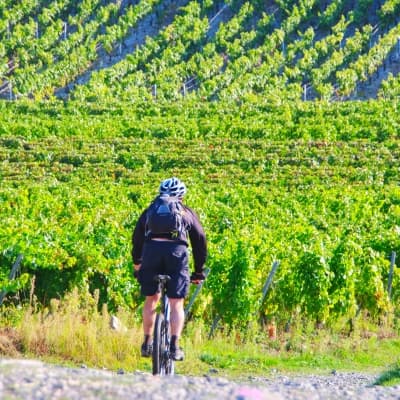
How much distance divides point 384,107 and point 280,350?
35032 millimetres

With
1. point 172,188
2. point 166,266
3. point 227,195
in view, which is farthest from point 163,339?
point 227,195

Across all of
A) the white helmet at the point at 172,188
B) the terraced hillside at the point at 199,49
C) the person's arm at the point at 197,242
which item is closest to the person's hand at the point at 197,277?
the person's arm at the point at 197,242

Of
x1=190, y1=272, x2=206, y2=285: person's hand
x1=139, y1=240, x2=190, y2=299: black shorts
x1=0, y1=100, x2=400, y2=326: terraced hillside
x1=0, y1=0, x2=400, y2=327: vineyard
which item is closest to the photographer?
x1=139, y1=240, x2=190, y2=299: black shorts

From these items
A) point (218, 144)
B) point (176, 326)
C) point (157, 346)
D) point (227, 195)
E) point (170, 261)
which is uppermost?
point (218, 144)

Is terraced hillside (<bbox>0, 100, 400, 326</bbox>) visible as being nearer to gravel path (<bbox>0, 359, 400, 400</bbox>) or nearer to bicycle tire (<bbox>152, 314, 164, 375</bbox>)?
bicycle tire (<bbox>152, 314, 164, 375</bbox>)

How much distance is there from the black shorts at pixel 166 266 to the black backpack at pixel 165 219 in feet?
0.31

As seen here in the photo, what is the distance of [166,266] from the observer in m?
10.2

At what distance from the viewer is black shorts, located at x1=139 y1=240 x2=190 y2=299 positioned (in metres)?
Result: 10.1

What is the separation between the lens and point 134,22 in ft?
202

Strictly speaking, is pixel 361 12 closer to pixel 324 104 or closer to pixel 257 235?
pixel 324 104

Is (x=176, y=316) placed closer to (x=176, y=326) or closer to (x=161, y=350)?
(x=176, y=326)

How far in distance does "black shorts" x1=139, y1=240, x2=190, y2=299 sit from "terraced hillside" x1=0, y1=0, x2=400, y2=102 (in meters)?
41.3

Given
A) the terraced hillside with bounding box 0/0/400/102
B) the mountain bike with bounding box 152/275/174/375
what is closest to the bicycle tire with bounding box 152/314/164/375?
the mountain bike with bounding box 152/275/174/375

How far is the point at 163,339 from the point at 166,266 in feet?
2.13
